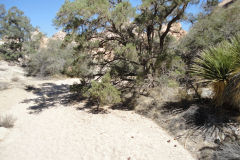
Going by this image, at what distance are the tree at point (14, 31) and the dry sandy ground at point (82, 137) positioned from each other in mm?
12938

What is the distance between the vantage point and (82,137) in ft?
16.1

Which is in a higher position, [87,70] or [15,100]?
[87,70]

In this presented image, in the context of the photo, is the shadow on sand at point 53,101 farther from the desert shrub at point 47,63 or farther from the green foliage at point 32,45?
the green foliage at point 32,45

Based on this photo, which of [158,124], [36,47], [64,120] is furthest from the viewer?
[36,47]

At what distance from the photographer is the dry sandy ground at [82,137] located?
158 inches

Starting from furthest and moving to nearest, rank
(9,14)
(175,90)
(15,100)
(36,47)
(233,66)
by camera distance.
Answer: (36,47) < (9,14) < (15,100) < (175,90) < (233,66)

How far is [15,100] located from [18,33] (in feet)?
41.0

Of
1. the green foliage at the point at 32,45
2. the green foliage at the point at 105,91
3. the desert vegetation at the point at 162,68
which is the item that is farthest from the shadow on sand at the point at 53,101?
the green foliage at the point at 32,45

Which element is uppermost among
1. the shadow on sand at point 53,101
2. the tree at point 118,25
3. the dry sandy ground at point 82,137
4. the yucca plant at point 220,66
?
the tree at point 118,25

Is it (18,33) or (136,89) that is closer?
(136,89)

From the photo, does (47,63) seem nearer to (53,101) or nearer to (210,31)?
(53,101)

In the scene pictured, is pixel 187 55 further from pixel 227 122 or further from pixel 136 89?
pixel 227 122

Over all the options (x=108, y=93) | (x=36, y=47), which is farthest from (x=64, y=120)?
(x=36, y=47)

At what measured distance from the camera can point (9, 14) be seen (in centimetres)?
1752
